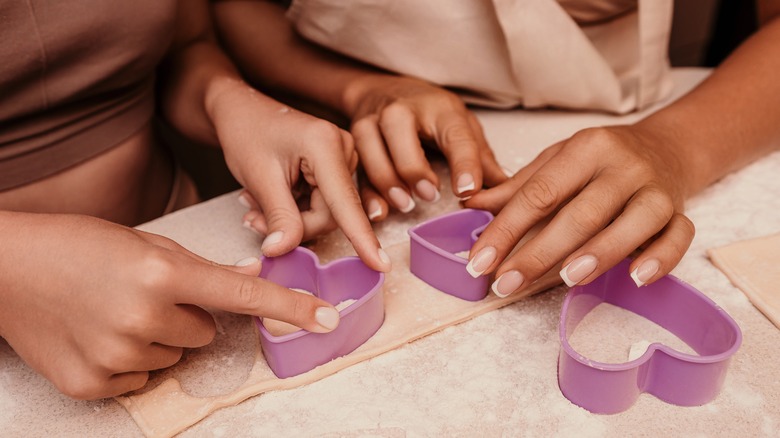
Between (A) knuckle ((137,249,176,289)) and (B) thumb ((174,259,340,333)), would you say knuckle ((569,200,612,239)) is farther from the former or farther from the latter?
(A) knuckle ((137,249,176,289))

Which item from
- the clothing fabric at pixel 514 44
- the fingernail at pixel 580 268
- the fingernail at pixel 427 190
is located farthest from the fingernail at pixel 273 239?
the clothing fabric at pixel 514 44

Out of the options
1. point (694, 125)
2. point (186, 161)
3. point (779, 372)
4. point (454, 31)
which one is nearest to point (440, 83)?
point (454, 31)

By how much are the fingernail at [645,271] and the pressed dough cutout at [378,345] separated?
11cm

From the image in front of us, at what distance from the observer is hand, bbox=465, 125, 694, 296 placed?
655 millimetres

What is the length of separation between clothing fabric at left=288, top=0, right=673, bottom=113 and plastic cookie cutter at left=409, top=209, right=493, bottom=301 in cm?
33

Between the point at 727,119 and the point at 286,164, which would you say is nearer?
the point at 286,164

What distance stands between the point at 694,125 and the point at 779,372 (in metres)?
0.40

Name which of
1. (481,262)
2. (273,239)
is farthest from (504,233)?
(273,239)

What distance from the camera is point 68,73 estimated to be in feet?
2.77

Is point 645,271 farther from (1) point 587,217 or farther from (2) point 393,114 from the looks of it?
(2) point 393,114

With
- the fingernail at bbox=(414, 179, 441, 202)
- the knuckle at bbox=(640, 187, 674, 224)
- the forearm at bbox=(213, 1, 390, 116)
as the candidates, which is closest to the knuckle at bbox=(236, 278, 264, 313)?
the fingernail at bbox=(414, 179, 441, 202)

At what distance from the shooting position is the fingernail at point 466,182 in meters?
0.81

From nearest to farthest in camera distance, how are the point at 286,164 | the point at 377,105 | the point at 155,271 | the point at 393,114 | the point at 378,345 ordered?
the point at 155,271, the point at 378,345, the point at 286,164, the point at 393,114, the point at 377,105

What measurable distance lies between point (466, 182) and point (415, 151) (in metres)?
0.09
